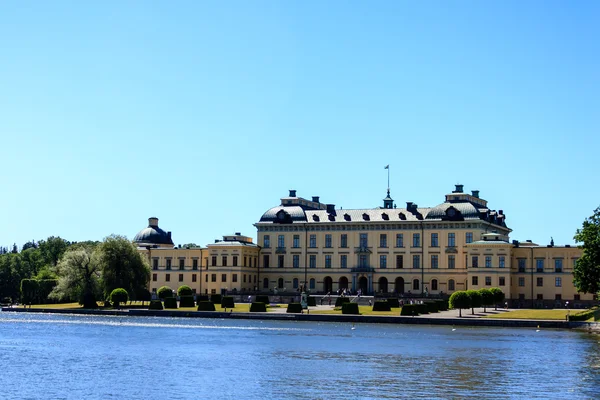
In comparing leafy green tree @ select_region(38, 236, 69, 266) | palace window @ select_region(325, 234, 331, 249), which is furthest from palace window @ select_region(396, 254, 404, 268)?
leafy green tree @ select_region(38, 236, 69, 266)

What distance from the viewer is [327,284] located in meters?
116

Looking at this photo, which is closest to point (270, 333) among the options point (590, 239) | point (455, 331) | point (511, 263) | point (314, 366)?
point (455, 331)

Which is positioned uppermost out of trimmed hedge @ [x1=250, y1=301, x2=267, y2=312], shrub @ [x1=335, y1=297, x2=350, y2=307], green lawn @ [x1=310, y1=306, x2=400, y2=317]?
shrub @ [x1=335, y1=297, x2=350, y2=307]

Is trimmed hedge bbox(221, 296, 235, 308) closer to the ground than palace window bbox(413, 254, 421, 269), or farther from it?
closer to the ground

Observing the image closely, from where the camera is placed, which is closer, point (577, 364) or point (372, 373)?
point (372, 373)

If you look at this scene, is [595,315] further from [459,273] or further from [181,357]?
[181,357]

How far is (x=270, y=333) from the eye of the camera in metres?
66.4

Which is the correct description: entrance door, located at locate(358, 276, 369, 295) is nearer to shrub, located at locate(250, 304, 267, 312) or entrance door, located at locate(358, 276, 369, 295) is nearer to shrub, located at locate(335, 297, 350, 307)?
shrub, located at locate(335, 297, 350, 307)

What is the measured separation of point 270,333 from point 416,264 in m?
47.3

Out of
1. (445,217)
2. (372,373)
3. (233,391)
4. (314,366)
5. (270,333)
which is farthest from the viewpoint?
(445,217)

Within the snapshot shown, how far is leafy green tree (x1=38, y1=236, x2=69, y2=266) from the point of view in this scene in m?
144

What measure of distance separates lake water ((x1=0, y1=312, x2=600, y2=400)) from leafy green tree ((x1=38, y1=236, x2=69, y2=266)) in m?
74.2

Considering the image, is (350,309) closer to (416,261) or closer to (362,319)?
(362,319)

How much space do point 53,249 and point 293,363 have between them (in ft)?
352
